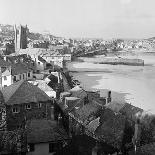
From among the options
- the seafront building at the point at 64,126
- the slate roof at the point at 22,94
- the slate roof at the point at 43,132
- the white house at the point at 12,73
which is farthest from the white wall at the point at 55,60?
the slate roof at the point at 43,132

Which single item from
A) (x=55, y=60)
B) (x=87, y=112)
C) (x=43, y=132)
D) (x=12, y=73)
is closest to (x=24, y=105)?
(x=87, y=112)

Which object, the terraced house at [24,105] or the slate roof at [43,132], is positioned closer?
the slate roof at [43,132]

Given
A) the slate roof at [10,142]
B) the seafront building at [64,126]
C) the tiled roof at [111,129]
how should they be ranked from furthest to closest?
the tiled roof at [111,129] < the seafront building at [64,126] < the slate roof at [10,142]

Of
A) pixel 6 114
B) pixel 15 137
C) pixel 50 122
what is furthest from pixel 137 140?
pixel 6 114

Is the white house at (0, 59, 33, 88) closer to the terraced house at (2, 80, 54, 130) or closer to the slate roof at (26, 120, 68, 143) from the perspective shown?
the terraced house at (2, 80, 54, 130)

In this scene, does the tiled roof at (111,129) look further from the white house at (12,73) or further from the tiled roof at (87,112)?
the white house at (12,73)

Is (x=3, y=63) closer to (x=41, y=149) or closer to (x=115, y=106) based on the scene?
(x=115, y=106)

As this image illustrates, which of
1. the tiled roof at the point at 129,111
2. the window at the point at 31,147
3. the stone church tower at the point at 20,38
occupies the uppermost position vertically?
the stone church tower at the point at 20,38
